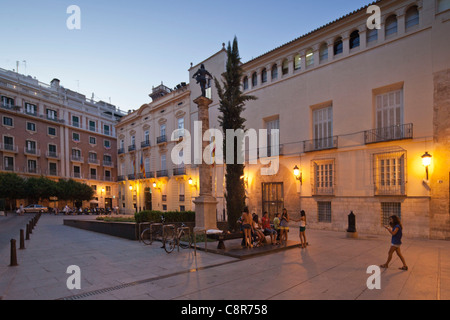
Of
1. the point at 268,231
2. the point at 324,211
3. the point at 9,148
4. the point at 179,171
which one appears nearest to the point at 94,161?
the point at 9,148

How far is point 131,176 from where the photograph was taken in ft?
123

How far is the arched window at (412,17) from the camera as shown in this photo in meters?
13.7

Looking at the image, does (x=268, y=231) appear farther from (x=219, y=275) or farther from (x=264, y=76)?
(x=264, y=76)

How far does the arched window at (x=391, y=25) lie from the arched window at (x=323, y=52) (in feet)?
11.7

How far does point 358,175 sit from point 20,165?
4232 centimetres

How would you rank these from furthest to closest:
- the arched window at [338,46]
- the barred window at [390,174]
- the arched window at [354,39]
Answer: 1. the arched window at [338,46]
2. the arched window at [354,39]
3. the barred window at [390,174]

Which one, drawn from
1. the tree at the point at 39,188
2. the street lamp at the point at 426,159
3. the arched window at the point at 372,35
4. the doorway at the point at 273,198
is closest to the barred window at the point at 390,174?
the street lamp at the point at 426,159

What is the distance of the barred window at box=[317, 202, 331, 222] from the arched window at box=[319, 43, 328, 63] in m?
9.60

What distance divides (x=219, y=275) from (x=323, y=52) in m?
16.5

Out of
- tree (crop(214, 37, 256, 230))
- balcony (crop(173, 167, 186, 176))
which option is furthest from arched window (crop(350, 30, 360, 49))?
balcony (crop(173, 167, 186, 176))

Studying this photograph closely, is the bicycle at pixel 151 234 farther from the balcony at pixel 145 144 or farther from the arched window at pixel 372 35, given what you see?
the balcony at pixel 145 144

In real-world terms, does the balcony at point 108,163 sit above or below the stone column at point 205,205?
above

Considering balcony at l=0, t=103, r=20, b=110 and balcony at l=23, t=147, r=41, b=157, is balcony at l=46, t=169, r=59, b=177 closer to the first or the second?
balcony at l=23, t=147, r=41, b=157
